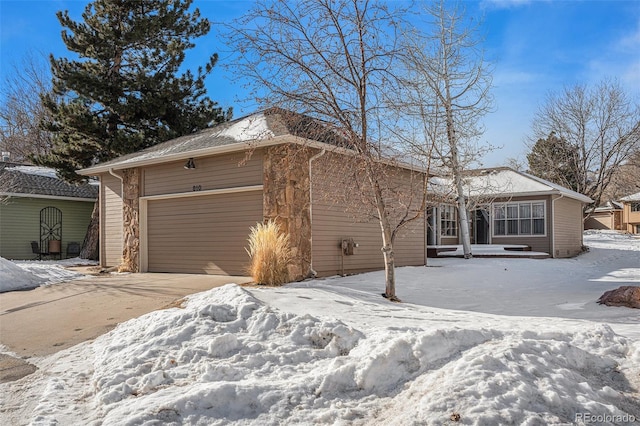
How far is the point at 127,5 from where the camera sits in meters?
16.4

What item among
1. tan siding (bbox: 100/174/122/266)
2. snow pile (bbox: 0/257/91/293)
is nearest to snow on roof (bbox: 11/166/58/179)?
tan siding (bbox: 100/174/122/266)

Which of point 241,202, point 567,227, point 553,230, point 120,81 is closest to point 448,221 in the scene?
point 553,230

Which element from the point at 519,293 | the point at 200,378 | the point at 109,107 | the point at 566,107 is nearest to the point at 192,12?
the point at 109,107

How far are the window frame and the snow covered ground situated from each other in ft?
44.9

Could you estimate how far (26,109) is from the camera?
25.0 meters

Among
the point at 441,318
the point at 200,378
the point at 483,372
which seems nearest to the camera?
the point at 483,372

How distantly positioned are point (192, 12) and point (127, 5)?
2.30 meters

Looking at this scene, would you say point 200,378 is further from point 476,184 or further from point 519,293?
point 476,184

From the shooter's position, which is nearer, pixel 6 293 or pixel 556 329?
pixel 556 329

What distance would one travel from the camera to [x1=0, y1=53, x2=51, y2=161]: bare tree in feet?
81.3

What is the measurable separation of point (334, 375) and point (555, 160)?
27.7 metres

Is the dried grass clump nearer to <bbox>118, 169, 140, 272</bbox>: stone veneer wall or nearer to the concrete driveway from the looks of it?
the concrete driveway

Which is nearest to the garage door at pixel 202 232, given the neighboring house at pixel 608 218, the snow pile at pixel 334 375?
the snow pile at pixel 334 375

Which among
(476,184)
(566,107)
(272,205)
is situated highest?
(566,107)
